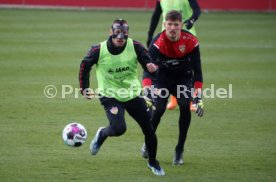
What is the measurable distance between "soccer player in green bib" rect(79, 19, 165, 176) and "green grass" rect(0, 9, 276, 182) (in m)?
0.74

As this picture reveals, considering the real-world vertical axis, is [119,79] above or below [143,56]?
below

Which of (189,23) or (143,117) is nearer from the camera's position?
(143,117)

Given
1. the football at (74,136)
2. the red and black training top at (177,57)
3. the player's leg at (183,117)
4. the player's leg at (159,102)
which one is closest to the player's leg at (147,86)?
the player's leg at (159,102)

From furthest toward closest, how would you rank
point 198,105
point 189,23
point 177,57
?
point 189,23, point 177,57, point 198,105

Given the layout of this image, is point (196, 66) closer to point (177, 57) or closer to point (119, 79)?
point (177, 57)

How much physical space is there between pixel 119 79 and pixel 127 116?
4.19 m

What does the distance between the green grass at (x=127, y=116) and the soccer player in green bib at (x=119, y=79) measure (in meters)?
0.74

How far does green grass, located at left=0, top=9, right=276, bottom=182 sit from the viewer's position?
31.3 ft

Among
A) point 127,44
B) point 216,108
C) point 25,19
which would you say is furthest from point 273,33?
point 127,44

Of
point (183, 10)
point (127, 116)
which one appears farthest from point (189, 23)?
point (127, 116)

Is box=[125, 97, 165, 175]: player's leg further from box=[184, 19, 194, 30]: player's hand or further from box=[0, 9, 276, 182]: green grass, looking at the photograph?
box=[184, 19, 194, 30]: player's hand

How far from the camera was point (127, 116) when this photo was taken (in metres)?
13.3

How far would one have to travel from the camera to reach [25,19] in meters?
26.9

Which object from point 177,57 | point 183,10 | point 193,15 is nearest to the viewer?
point 177,57
